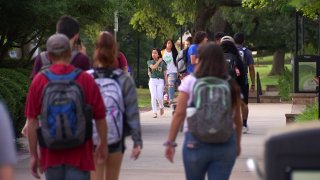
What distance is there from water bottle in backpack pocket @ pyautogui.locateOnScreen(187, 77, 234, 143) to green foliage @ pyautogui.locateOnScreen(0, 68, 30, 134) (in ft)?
19.2

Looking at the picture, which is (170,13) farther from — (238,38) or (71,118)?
(71,118)

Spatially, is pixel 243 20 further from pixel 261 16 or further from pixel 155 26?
pixel 155 26

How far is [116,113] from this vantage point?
733 centimetres

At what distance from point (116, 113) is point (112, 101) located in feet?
0.35

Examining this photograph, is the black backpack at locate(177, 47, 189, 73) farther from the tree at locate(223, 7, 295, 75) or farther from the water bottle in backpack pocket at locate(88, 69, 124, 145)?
the tree at locate(223, 7, 295, 75)

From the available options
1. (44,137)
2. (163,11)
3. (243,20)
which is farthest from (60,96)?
(243,20)

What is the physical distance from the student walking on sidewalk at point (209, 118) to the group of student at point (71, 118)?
0.51 m

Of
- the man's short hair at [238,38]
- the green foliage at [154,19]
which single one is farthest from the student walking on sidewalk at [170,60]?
the green foliage at [154,19]

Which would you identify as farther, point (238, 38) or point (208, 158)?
point (238, 38)

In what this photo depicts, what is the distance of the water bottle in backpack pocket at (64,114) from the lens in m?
6.47

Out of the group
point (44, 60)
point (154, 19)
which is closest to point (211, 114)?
point (44, 60)

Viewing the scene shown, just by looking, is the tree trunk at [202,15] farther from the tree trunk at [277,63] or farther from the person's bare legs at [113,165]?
the tree trunk at [277,63]

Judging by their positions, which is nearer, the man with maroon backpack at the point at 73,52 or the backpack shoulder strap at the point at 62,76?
the backpack shoulder strap at the point at 62,76

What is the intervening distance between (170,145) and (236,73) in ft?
21.2
